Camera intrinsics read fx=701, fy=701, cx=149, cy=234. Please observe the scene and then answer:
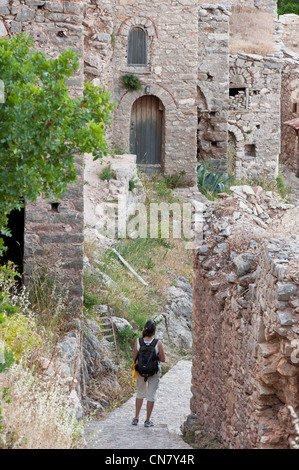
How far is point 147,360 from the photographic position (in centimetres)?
798

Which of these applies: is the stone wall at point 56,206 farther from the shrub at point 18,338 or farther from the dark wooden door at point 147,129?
the dark wooden door at point 147,129

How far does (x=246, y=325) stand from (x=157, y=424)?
3361 millimetres

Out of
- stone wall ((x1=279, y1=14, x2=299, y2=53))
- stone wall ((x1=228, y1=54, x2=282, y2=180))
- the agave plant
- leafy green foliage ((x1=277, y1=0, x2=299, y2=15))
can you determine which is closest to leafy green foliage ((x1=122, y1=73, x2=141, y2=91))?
the agave plant

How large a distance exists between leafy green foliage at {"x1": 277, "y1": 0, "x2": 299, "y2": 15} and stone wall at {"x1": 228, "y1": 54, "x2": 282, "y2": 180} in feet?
38.9

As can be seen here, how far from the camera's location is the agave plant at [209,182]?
18984 millimetres

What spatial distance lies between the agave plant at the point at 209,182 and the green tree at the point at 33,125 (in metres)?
13.9

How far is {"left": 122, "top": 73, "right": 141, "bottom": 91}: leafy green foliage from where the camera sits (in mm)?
18609

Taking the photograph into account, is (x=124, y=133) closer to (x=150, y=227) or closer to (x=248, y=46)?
(x=150, y=227)

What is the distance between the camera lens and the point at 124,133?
18.8 meters

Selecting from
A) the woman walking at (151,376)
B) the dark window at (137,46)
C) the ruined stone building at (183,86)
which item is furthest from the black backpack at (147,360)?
the dark window at (137,46)

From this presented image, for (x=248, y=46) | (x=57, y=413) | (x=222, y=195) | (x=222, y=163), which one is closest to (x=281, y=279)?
(x=57, y=413)

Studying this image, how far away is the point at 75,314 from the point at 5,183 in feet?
14.2

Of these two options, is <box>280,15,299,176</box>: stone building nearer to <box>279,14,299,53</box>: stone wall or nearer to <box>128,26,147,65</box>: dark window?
<box>279,14,299,53</box>: stone wall

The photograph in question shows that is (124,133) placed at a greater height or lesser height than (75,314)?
greater
